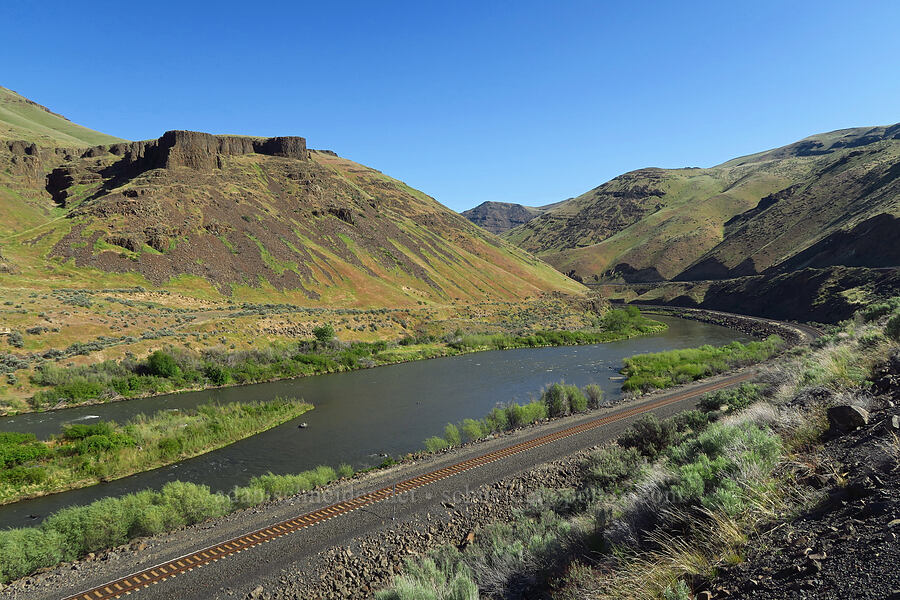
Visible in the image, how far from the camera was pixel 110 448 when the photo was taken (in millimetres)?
21078

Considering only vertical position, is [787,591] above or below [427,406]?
above

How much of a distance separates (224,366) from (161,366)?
4.98 meters

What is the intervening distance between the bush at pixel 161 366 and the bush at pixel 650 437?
35.7 m

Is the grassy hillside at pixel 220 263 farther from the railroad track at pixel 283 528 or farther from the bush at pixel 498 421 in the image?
the railroad track at pixel 283 528

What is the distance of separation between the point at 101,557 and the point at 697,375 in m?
39.6

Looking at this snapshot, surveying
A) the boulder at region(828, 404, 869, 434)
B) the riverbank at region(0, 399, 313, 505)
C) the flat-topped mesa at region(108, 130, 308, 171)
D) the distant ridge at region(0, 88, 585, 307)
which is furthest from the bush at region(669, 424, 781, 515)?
the flat-topped mesa at region(108, 130, 308, 171)

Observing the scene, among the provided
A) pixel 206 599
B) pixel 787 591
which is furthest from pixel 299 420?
pixel 787 591

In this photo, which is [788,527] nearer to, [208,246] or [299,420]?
[299,420]

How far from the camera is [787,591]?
3771 mm

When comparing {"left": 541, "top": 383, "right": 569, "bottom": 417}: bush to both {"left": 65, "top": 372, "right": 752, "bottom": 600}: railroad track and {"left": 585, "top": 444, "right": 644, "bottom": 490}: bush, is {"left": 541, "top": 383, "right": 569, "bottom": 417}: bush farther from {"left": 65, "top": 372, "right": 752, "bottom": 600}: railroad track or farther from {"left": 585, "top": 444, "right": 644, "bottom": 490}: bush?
{"left": 585, "top": 444, "right": 644, "bottom": 490}: bush

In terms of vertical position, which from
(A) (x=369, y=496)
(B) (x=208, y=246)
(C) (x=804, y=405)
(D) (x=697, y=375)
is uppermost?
(B) (x=208, y=246)

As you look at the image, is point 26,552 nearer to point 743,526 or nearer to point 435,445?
point 435,445

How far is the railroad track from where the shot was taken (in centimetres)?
957

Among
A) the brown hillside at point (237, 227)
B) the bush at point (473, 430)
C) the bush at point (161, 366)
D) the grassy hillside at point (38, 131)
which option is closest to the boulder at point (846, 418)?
the bush at point (473, 430)
